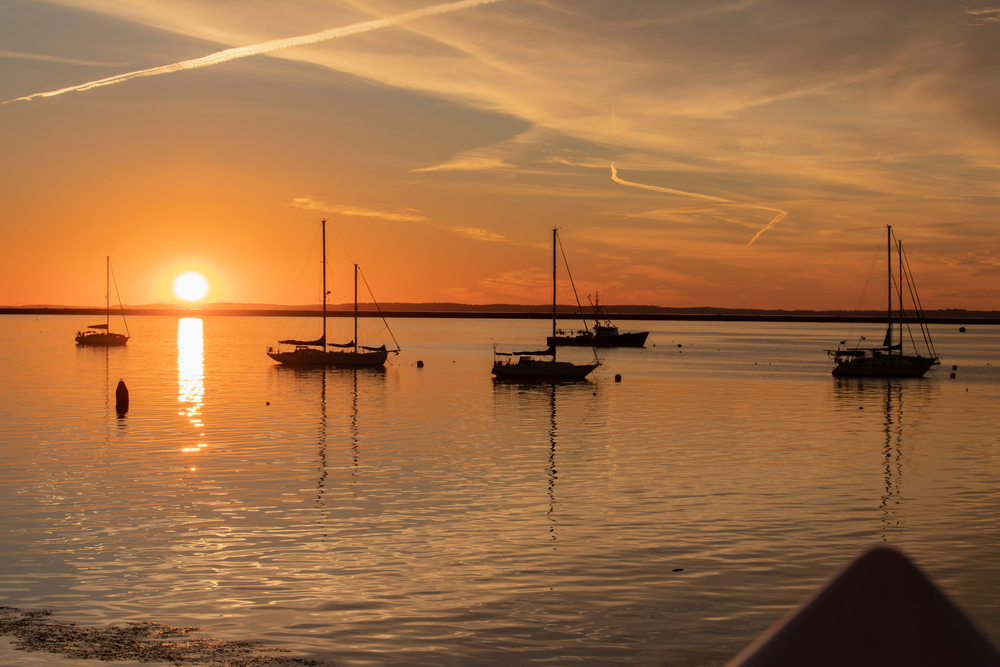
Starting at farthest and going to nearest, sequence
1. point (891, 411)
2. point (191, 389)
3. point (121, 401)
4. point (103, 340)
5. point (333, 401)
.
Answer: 1. point (103, 340)
2. point (191, 389)
3. point (333, 401)
4. point (891, 411)
5. point (121, 401)

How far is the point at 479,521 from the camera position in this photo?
76.3 ft

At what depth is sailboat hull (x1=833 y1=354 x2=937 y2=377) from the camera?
296 ft

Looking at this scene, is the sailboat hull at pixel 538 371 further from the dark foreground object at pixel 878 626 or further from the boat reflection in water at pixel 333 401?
the dark foreground object at pixel 878 626

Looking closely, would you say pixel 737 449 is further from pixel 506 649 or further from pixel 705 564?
pixel 506 649

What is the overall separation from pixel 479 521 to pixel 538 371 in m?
60.5

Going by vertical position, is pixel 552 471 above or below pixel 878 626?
below

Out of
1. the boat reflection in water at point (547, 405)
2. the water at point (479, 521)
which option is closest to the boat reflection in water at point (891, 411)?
the water at point (479, 521)

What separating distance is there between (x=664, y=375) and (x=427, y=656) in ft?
278

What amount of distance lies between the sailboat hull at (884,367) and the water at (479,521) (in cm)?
3511

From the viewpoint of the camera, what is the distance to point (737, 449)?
38.5 m

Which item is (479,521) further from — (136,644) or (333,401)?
(333,401)

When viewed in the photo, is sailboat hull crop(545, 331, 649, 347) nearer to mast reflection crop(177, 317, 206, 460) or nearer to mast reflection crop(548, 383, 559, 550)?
mast reflection crop(177, 317, 206, 460)

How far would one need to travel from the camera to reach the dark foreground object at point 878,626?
478 centimetres

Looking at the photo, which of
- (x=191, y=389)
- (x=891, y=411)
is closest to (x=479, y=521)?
(x=891, y=411)
